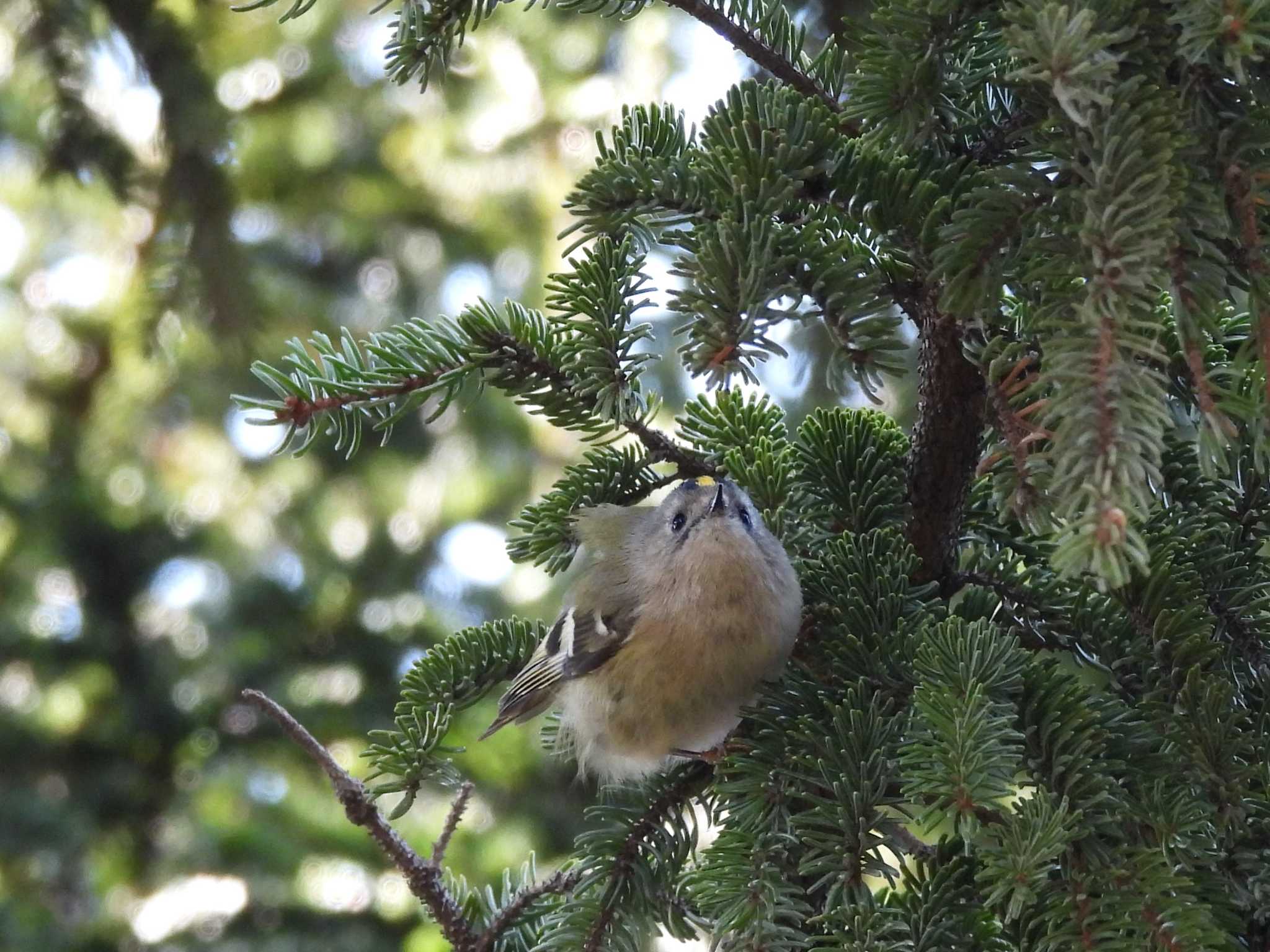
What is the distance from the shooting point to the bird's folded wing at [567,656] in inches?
79.4

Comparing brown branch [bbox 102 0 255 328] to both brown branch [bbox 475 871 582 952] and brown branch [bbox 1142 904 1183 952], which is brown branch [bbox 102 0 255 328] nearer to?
brown branch [bbox 475 871 582 952]

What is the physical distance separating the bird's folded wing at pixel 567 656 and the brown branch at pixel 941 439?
70 cm

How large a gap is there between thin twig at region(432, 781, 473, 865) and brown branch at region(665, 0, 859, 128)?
0.88 meters

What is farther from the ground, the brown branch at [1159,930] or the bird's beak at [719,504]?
the brown branch at [1159,930]

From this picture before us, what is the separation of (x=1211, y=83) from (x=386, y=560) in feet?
11.9

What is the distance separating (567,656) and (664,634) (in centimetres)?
18

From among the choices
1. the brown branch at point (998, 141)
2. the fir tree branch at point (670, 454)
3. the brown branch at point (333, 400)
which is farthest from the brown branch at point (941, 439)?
the brown branch at point (333, 400)

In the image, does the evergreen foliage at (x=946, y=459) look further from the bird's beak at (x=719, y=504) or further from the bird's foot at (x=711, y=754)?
the bird's beak at (x=719, y=504)

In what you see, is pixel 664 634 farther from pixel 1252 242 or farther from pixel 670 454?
pixel 1252 242

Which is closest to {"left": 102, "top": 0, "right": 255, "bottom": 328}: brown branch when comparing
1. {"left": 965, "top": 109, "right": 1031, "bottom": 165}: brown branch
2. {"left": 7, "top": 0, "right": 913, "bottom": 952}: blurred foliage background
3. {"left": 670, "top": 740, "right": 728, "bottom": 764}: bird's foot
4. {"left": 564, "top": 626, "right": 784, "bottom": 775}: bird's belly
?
{"left": 7, "top": 0, "right": 913, "bottom": 952}: blurred foliage background

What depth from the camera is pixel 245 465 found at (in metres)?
4.80

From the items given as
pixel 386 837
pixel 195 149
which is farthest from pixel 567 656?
pixel 195 149

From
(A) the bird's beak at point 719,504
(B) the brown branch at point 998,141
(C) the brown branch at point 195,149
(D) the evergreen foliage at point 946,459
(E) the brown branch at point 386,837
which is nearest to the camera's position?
(D) the evergreen foliage at point 946,459

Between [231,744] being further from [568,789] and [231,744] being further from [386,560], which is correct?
[568,789]
